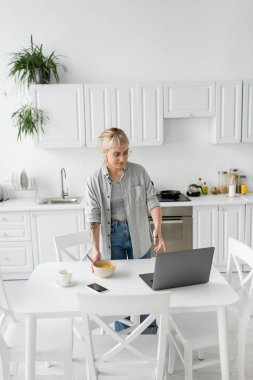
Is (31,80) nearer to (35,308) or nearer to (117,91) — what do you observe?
(117,91)

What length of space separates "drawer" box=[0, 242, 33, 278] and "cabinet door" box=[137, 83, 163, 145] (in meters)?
1.65

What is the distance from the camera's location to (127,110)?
414 centimetres

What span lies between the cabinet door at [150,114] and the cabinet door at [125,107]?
5cm

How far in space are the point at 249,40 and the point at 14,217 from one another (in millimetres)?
3235

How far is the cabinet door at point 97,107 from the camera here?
411cm

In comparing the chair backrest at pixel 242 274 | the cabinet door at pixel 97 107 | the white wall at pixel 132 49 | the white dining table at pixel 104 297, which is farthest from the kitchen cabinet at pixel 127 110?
the white dining table at pixel 104 297

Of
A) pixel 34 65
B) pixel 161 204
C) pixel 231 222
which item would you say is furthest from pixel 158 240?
pixel 34 65

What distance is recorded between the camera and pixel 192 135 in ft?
15.0

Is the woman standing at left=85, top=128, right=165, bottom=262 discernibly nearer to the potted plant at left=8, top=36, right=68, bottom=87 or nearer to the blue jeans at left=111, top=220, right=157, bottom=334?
the blue jeans at left=111, top=220, right=157, bottom=334

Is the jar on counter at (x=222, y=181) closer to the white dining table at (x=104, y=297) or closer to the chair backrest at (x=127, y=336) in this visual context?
the white dining table at (x=104, y=297)

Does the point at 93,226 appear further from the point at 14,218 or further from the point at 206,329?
the point at 14,218

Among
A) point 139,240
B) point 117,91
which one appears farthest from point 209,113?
point 139,240

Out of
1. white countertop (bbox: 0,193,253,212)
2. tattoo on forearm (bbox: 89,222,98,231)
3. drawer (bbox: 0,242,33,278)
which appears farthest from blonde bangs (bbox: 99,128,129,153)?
drawer (bbox: 0,242,33,278)

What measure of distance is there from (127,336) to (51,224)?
2.51m
